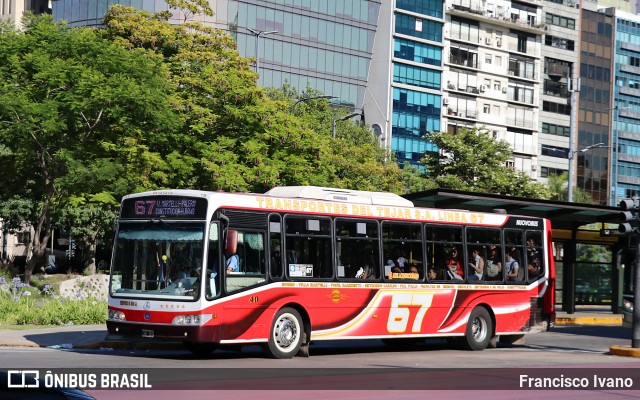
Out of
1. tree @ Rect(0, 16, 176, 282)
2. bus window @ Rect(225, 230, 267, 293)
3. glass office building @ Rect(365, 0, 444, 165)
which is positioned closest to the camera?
bus window @ Rect(225, 230, 267, 293)

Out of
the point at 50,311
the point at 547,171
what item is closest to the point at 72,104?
the point at 50,311

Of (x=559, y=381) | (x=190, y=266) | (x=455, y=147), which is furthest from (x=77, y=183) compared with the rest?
(x=455, y=147)

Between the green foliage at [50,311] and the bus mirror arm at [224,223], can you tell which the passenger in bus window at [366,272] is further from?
the green foliage at [50,311]

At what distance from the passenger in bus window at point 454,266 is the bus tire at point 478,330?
0.93 m

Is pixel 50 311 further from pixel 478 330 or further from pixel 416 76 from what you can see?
pixel 416 76

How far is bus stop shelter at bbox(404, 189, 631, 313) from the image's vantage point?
29750 mm

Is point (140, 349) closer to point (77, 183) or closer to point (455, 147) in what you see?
point (77, 183)

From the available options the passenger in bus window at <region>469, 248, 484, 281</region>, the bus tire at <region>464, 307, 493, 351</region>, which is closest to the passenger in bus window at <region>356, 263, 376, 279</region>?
the passenger in bus window at <region>469, 248, 484, 281</region>

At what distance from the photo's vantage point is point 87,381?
13.8 m

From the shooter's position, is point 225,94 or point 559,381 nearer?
point 559,381

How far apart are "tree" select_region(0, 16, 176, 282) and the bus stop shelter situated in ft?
40.2

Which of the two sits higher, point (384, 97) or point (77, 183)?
point (384, 97)

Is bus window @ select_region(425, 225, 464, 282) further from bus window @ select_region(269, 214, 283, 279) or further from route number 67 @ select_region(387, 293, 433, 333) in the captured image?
bus window @ select_region(269, 214, 283, 279)

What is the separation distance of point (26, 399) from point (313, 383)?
349 inches
